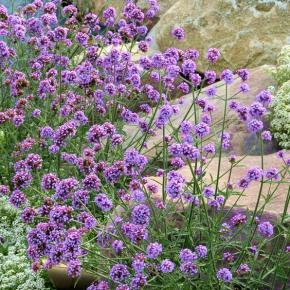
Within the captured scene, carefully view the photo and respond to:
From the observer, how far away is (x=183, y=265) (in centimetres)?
296

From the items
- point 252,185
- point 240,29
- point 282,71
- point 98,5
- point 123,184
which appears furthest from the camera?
point 98,5

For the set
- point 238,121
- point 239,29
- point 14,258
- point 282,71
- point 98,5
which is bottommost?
point 98,5

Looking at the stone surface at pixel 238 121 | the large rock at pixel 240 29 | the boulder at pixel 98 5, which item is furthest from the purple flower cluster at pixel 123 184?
the boulder at pixel 98 5

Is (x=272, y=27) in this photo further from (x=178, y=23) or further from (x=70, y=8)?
(x=70, y=8)

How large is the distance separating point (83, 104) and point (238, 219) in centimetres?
225

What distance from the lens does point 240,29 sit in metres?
8.09

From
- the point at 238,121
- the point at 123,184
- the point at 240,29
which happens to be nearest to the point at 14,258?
the point at 123,184

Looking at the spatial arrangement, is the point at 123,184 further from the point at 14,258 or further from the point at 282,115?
the point at 282,115

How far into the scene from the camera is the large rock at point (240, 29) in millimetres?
7984

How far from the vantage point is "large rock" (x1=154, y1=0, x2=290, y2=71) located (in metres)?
7.98

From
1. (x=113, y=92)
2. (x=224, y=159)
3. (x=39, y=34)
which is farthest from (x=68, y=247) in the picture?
(x=39, y=34)

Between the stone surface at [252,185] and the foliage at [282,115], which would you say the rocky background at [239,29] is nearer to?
the foliage at [282,115]

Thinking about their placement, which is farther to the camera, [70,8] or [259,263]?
[70,8]

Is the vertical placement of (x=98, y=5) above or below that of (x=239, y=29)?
below
